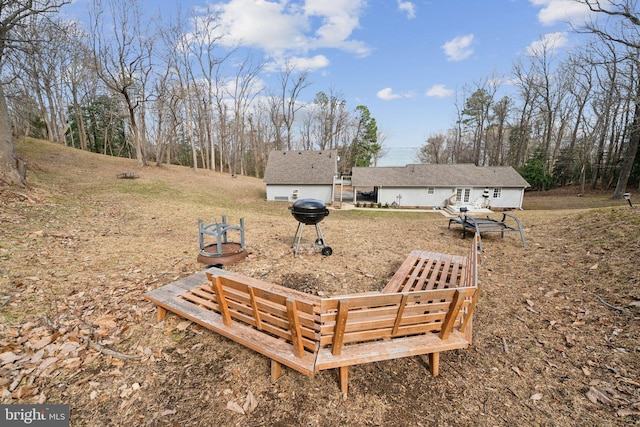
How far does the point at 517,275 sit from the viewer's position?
5.08 meters

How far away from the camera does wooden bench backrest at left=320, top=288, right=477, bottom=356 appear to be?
227cm

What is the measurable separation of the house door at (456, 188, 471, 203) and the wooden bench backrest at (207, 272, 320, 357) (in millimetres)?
26151

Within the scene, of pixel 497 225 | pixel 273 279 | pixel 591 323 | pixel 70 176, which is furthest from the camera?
pixel 70 176

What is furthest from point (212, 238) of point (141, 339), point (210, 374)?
point (210, 374)

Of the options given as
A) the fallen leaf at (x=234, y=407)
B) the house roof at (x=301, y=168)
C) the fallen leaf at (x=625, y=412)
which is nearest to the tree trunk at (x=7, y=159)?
the fallen leaf at (x=234, y=407)

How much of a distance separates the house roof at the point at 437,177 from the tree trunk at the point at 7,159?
2146 centimetres

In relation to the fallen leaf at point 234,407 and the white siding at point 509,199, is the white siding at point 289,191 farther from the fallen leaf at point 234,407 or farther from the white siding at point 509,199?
the fallen leaf at point 234,407

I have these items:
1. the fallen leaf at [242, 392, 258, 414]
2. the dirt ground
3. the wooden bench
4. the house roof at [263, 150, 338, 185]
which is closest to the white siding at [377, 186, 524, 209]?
the house roof at [263, 150, 338, 185]

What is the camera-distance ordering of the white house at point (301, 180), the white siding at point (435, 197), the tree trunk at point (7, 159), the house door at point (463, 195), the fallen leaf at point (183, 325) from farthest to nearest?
1. the house door at point (463, 195)
2. the white siding at point (435, 197)
3. the white house at point (301, 180)
4. the tree trunk at point (7, 159)
5. the fallen leaf at point (183, 325)

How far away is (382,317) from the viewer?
8.05 feet

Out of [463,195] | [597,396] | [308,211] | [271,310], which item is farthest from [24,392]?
[463,195]

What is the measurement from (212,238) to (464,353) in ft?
23.6

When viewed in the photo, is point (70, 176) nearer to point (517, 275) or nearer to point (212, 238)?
point (212, 238)

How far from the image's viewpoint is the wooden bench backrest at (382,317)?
7.43 feet
